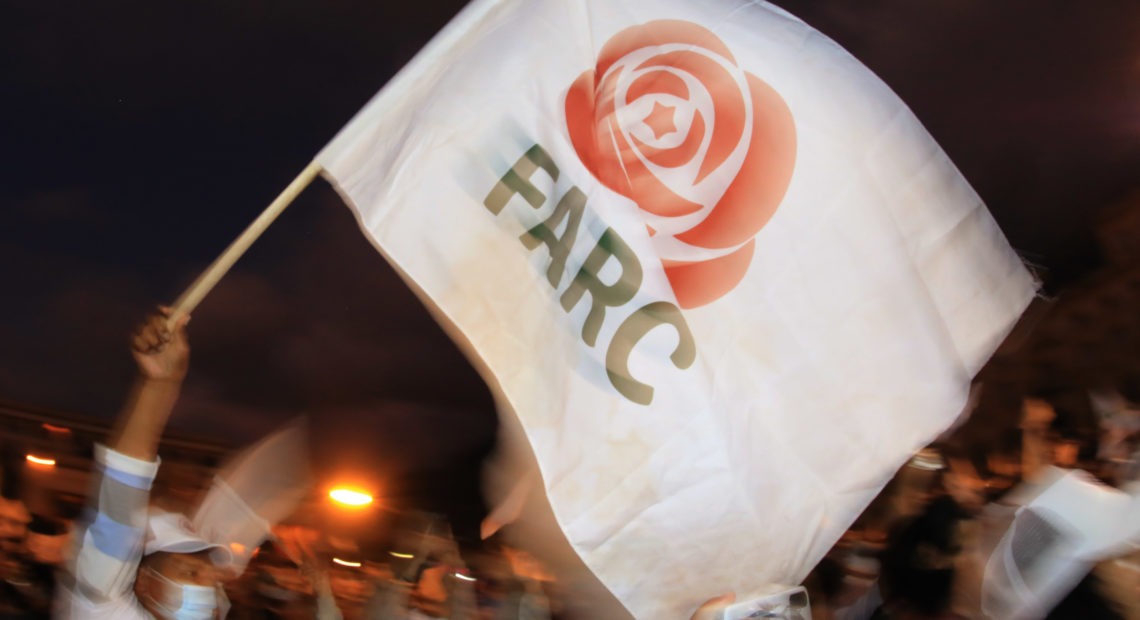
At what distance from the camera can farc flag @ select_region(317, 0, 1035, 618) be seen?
3012 millimetres

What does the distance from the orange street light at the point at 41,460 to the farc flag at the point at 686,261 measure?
41.5 feet

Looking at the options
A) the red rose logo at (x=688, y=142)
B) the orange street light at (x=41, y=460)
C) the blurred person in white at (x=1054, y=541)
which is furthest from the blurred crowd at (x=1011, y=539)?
the orange street light at (x=41, y=460)

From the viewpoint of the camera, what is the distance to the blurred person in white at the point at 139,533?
2621 mm

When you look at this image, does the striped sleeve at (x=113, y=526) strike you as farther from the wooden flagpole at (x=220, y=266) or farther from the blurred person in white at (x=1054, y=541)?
the blurred person in white at (x=1054, y=541)

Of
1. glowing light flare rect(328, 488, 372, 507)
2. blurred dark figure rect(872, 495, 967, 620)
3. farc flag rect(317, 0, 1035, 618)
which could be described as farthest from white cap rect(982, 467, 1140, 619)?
glowing light flare rect(328, 488, 372, 507)

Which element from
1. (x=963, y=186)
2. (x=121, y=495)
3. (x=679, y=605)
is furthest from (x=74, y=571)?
(x=963, y=186)

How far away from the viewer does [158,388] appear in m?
2.74

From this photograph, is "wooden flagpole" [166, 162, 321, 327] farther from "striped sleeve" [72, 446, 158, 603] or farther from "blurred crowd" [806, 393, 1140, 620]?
"blurred crowd" [806, 393, 1140, 620]

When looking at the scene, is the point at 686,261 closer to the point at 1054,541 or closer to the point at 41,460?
the point at 1054,541

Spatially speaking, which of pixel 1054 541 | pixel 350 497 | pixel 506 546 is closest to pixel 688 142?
pixel 1054 541

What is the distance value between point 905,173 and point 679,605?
4.64 ft

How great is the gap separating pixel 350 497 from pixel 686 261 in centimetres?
762

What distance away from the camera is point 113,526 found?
2.62 metres

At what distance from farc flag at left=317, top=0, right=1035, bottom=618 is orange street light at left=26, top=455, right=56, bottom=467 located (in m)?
12.7
